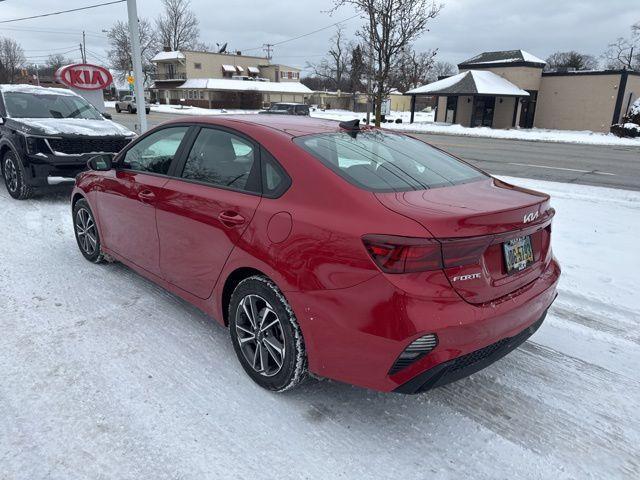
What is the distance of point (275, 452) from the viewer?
7.99 feet

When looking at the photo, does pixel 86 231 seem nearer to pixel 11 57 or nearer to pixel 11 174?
pixel 11 174

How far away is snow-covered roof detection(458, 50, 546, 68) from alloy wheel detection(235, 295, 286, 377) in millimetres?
39518

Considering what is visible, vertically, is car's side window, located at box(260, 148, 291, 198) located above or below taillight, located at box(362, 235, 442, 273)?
above

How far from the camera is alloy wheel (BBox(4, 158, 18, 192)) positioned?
748 centimetres

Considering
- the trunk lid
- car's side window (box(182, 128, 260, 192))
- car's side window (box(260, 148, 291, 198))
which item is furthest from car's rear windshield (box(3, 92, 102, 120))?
the trunk lid

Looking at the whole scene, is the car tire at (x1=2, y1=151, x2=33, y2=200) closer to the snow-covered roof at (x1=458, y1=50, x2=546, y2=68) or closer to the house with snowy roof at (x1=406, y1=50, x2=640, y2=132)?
the house with snowy roof at (x1=406, y1=50, x2=640, y2=132)

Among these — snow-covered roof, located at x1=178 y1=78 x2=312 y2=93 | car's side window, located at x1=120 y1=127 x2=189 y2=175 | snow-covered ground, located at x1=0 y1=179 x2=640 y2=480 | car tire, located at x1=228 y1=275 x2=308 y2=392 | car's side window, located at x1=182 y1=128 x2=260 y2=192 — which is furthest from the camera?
snow-covered roof, located at x1=178 y1=78 x2=312 y2=93

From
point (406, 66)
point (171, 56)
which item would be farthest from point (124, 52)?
point (406, 66)

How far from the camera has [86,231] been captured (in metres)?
4.87

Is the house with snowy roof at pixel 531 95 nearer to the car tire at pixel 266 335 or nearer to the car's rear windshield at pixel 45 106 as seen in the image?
the car's rear windshield at pixel 45 106

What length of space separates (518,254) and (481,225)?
1.41 feet

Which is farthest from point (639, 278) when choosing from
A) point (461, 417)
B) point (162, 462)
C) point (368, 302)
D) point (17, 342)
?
point (17, 342)

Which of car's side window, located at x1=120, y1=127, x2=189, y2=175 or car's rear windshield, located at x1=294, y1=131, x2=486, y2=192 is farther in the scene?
car's side window, located at x1=120, y1=127, x2=189, y2=175

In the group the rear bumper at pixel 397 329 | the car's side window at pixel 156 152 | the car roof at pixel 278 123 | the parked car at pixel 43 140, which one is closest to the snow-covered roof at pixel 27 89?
the parked car at pixel 43 140
